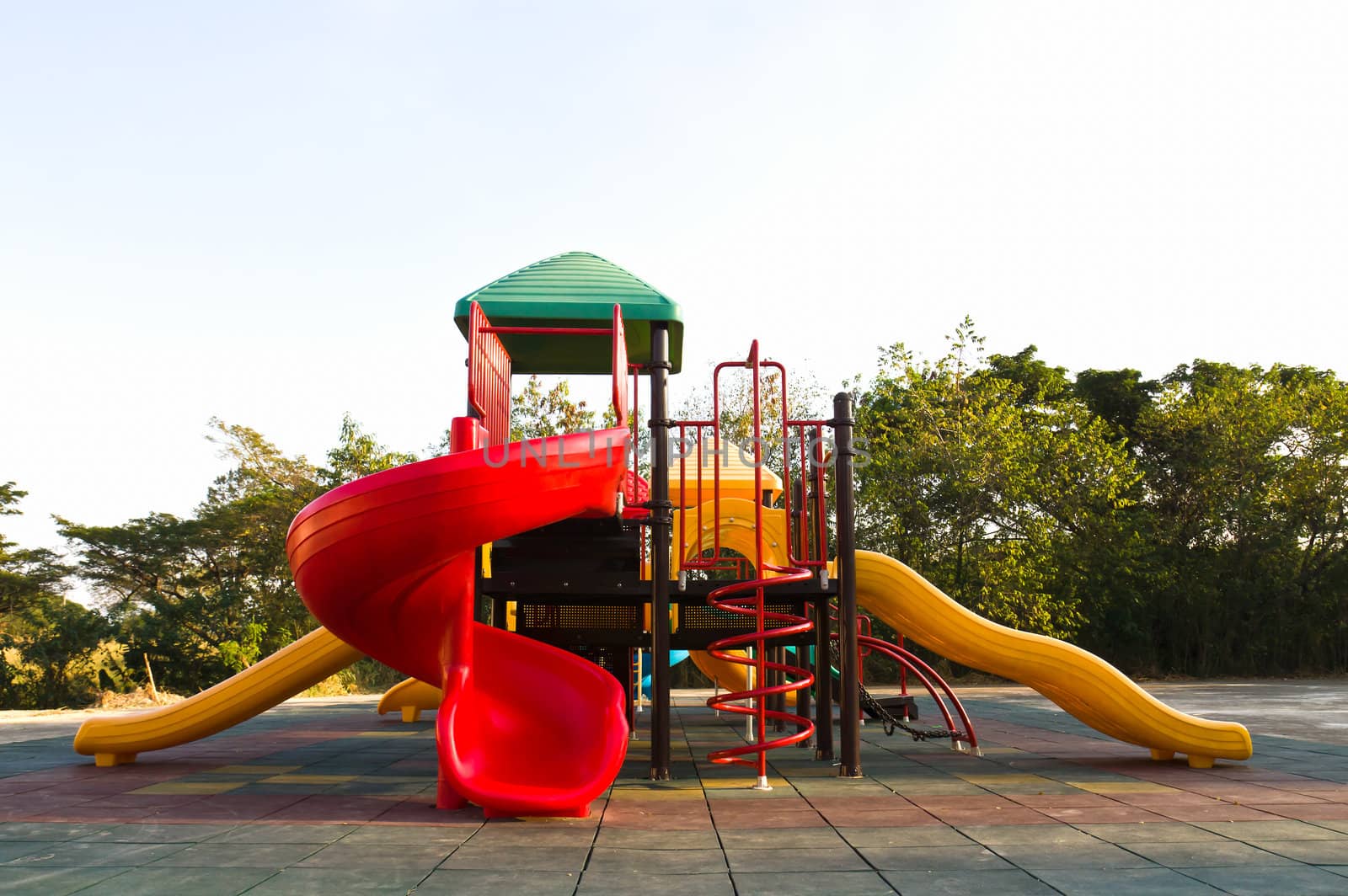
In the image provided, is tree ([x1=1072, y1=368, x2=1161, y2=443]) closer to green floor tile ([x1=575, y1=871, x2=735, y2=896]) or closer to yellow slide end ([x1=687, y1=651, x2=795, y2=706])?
yellow slide end ([x1=687, y1=651, x2=795, y2=706])

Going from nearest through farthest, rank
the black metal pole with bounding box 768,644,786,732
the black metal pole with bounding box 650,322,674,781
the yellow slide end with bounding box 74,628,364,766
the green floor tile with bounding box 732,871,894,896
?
1. the green floor tile with bounding box 732,871,894,896
2. the black metal pole with bounding box 650,322,674,781
3. the yellow slide end with bounding box 74,628,364,766
4. the black metal pole with bounding box 768,644,786,732

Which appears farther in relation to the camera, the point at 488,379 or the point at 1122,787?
the point at 488,379

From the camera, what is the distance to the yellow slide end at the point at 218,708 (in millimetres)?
7535

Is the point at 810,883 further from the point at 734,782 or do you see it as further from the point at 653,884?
the point at 734,782

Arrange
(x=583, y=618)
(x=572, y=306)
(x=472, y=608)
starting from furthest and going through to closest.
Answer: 1. (x=572, y=306)
2. (x=583, y=618)
3. (x=472, y=608)

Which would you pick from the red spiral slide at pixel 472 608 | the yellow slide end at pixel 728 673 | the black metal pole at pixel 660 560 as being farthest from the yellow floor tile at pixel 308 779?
the yellow slide end at pixel 728 673

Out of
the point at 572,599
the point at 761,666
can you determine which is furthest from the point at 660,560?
the point at 572,599

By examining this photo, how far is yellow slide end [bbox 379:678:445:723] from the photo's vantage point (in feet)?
39.1

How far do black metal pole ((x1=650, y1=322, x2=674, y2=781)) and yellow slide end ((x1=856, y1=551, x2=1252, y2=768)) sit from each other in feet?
8.99

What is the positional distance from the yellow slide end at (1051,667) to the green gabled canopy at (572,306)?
9.82ft

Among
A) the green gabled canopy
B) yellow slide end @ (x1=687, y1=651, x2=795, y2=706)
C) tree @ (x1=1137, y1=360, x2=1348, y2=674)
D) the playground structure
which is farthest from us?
tree @ (x1=1137, y1=360, x2=1348, y2=674)

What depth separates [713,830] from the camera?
4.81m

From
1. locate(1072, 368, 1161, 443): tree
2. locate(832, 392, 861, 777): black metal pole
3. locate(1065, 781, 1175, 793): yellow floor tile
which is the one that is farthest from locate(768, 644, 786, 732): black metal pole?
locate(1072, 368, 1161, 443): tree

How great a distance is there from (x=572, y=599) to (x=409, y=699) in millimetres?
5561
